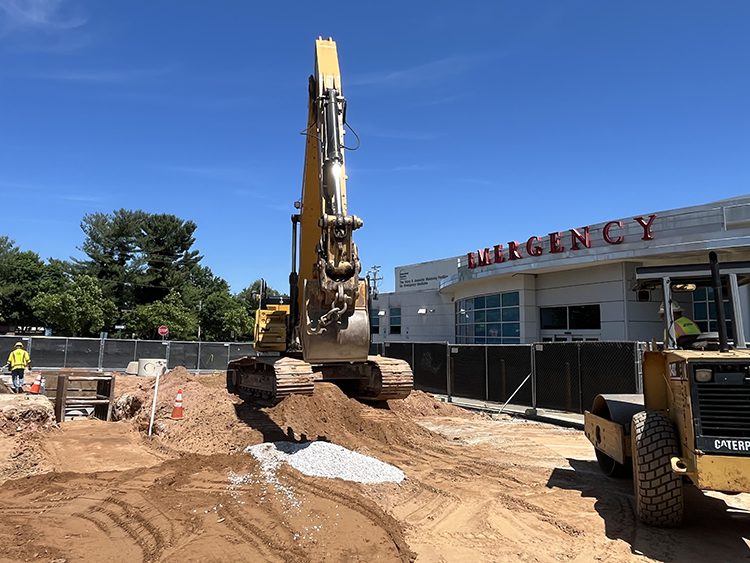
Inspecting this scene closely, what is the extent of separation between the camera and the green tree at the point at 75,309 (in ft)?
152

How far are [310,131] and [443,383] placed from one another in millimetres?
10810

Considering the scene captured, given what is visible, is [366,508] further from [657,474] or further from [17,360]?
[17,360]

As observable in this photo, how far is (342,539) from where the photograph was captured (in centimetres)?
545

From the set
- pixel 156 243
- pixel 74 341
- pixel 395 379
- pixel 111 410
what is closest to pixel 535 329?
pixel 395 379

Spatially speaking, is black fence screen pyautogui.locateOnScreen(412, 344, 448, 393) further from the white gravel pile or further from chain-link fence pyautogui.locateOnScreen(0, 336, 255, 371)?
chain-link fence pyautogui.locateOnScreen(0, 336, 255, 371)

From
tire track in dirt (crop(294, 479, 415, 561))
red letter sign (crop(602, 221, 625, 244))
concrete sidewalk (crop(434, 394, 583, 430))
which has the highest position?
red letter sign (crop(602, 221, 625, 244))

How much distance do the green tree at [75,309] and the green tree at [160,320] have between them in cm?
292

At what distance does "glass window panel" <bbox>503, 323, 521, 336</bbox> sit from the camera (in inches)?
974

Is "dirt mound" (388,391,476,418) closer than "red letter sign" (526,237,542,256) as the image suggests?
Yes

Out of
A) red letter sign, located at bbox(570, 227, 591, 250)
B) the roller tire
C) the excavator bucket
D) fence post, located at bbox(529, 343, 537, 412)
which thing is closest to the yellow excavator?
the excavator bucket

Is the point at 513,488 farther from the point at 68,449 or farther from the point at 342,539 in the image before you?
the point at 68,449

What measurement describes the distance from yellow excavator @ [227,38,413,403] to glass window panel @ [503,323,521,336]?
46.5 feet

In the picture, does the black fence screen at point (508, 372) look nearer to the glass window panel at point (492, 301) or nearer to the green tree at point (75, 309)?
the glass window panel at point (492, 301)

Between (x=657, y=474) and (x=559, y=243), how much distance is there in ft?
57.2
